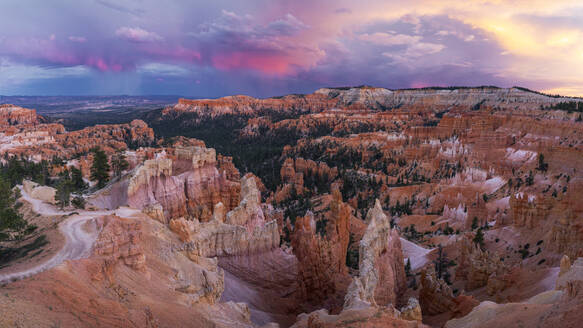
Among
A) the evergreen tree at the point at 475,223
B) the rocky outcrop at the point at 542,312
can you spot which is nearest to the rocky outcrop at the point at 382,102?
the evergreen tree at the point at 475,223

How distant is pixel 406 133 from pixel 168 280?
92.2m

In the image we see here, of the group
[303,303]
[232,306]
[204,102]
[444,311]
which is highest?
[204,102]

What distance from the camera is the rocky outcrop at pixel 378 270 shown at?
12.0 m

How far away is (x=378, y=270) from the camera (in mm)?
15352

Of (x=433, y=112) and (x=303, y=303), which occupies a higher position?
(x=433, y=112)

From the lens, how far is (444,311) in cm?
1423

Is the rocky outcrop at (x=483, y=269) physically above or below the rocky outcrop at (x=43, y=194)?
below

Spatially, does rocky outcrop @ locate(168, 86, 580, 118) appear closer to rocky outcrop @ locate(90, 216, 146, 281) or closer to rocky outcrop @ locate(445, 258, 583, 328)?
rocky outcrop @ locate(445, 258, 583, 328)

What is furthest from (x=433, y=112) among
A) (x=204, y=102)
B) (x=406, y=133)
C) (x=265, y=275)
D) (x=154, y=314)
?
(x=154, y=314)

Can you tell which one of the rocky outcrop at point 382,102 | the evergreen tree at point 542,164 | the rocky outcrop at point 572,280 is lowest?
the evergreen tree at point 542,164

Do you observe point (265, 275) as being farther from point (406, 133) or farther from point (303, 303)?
point (406, 133)

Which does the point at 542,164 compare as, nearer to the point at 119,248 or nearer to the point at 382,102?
the point at 119,248

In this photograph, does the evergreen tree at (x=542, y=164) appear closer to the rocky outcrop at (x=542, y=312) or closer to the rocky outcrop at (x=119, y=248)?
the rocky outcrop at (x=542, y=312)

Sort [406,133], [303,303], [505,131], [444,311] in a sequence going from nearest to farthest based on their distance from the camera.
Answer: [444,311] < [303,303] < [505,131] < [406,133]
